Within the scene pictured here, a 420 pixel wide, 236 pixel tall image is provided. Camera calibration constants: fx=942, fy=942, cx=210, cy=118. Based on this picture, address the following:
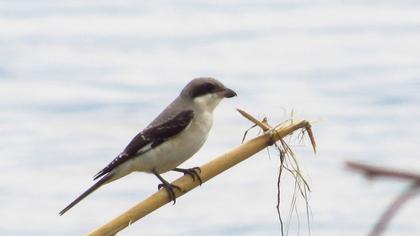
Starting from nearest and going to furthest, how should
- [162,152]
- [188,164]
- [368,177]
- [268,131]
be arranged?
[368,177] → [268,131] → [162,152] → [188,164]

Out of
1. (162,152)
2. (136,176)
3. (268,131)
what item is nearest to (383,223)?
(268,131)

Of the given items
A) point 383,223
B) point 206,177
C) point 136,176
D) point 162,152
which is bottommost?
point 136,176

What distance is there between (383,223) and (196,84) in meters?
6.23

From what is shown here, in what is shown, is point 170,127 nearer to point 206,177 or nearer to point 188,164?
point 206,177

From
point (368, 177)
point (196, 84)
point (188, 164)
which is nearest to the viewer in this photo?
point (368, 177)

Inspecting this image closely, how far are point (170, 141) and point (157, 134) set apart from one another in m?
0.15

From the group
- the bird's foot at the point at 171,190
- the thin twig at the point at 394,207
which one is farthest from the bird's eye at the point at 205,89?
the thin twig at the point at 394,207

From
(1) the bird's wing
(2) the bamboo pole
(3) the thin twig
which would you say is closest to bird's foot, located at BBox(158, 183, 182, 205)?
(2) the bamboo pole

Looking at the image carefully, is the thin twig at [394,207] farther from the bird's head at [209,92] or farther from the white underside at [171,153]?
the bird's head at [209,92]

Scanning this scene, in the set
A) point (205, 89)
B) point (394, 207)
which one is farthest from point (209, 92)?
point (394, 207)

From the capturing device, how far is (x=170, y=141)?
6.51 metres

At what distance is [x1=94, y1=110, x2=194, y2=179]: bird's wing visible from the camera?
21.5ft

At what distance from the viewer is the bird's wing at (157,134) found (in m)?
6.54

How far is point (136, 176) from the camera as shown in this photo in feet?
49.6
